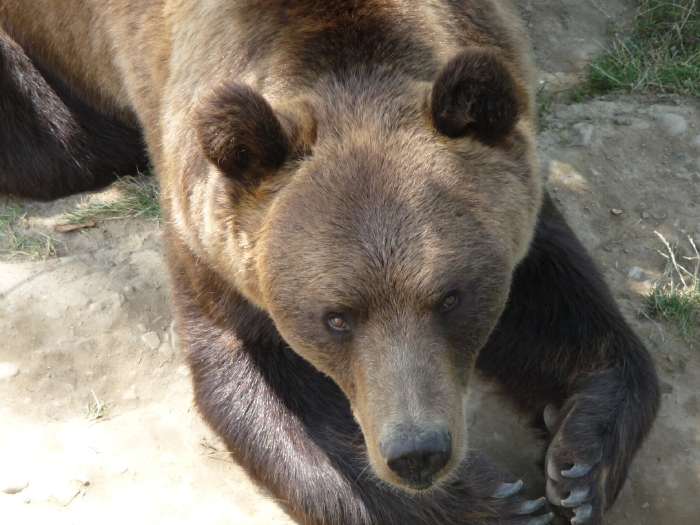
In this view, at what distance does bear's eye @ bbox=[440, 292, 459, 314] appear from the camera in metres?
3.58

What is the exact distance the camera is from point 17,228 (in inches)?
242

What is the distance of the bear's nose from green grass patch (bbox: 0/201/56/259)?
304 cm

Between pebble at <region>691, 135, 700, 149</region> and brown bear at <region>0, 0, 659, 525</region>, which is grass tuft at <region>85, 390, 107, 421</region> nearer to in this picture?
brown bear at <region>0, 0, 659, 525</region>

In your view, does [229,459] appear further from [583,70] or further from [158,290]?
[583,70]

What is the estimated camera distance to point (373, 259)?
3486 mm

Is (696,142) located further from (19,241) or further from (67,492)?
(67,492)

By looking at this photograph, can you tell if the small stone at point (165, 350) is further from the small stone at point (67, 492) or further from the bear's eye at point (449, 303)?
the bear's eye at point (449, 303)

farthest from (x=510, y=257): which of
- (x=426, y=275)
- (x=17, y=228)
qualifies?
(x=17, y=228)

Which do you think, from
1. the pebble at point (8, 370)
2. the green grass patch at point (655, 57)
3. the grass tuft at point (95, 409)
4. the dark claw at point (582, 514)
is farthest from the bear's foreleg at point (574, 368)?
the pebble at point (8, 370)

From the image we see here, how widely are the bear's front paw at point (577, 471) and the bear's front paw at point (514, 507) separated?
0.13 m

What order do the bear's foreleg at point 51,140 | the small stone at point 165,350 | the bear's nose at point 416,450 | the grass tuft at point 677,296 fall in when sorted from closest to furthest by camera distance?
the bear's nose at point 416,450
the small stone at point 165,350
the grass tuft at point 677,296
the bear's foreleg at point 51,140

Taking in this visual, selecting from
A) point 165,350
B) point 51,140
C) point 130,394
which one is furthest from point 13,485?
point 51,140

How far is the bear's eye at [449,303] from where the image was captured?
3.58 m

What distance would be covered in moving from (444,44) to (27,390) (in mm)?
2580
